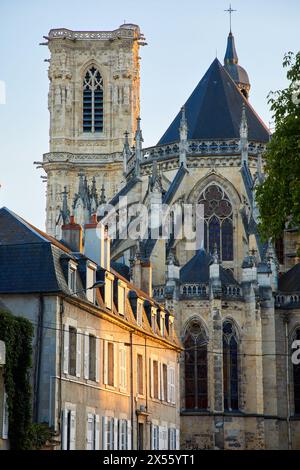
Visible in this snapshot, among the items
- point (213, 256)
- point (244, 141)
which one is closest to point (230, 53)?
point (244, 141)

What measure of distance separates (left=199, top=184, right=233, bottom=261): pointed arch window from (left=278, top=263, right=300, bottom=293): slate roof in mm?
3304

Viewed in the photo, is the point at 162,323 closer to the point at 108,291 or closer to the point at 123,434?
the point at 108,291

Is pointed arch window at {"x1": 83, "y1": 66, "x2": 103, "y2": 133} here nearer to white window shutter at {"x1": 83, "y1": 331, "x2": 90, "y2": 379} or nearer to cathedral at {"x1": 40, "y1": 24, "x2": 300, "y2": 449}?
cathedral at {"x1": 40, "y1": 24, "x2": 300, "y2": 449}

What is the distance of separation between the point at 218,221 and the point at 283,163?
90.2 feet

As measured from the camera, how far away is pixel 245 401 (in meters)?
46.8

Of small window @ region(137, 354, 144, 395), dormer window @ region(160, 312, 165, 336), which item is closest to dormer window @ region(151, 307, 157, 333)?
dormer window @ region(160, 312, 165, 336)

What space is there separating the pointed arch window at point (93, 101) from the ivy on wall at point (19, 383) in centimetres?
4921

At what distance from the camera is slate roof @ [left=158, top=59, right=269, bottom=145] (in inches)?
2234

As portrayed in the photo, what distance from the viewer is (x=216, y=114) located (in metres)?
58.1

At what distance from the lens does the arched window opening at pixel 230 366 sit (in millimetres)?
46906

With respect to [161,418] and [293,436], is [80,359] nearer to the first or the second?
[161,418]

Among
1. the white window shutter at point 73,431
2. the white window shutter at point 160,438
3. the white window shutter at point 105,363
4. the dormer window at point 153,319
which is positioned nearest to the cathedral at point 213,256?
the dormer window at point 153,319

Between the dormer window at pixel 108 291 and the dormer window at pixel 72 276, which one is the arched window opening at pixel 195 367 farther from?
the dormer window at pixel 72 276
